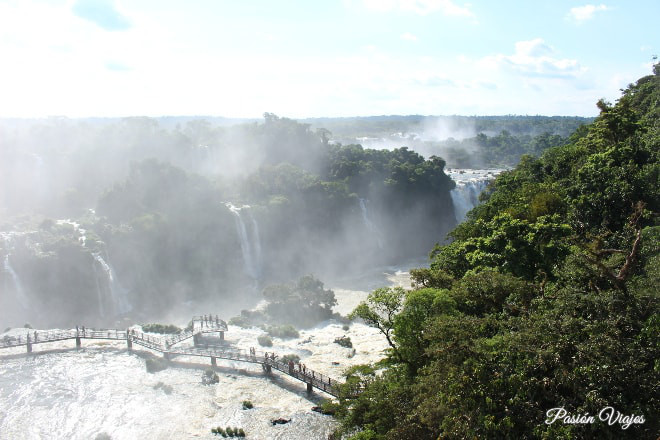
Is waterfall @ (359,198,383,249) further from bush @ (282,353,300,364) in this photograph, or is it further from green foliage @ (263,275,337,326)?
bush @ (282,353,300,364)

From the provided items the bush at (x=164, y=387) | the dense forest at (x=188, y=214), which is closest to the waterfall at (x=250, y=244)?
the dense forest at (x=188, y=214)

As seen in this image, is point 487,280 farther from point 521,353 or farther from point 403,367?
point 521,353

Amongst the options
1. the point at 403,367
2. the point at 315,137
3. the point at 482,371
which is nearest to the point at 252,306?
the point at 403,367

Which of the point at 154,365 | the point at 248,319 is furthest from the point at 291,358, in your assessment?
the point at 248,319

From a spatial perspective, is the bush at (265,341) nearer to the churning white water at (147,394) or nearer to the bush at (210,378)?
the churning white water at (147,394)

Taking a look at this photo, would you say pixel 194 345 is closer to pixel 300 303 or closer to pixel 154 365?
pixel 154 365

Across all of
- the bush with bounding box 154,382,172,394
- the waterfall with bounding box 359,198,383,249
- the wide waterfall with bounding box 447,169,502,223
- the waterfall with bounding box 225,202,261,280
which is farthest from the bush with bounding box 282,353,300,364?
the wide waterfall with bounding box 447,169,502,223
